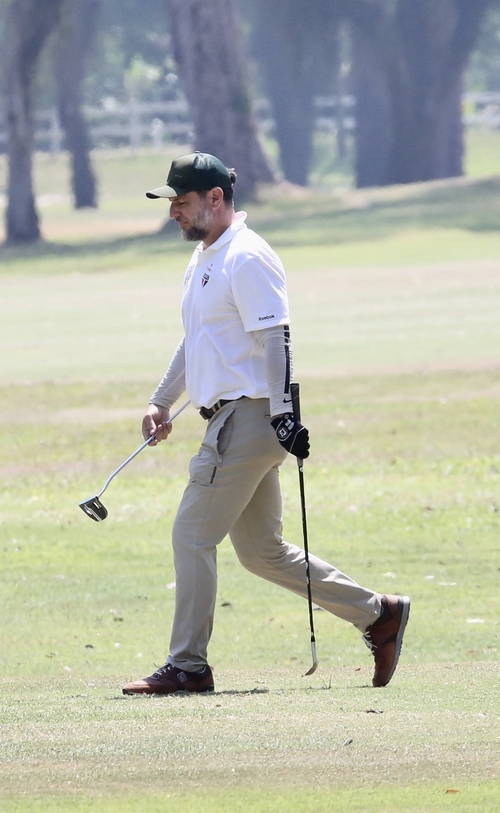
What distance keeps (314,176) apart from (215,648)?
81721 millimetres

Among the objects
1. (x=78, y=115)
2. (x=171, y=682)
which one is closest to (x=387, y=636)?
(x=171, y=682)

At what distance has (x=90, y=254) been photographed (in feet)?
134

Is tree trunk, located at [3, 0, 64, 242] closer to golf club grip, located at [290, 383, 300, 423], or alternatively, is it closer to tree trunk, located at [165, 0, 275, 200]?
tree trunk, located at [165, 0, 275, 200]

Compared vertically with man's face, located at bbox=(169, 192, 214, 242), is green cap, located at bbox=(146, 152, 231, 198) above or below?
above

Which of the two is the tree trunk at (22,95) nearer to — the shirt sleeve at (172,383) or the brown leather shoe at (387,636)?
the shirt sleeve at (172,383)

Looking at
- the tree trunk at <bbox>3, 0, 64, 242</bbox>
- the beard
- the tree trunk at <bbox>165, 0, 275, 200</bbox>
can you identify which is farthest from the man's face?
the tree trunk at <bbox>3, 0, 64, 242</bbox>

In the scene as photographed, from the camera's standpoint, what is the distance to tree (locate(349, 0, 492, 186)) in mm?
55969

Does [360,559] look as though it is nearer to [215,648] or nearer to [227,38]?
[215,648]

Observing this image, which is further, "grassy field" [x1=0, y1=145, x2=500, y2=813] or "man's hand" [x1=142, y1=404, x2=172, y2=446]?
"man's hand" [x1=142, y1=404, x2=172, y2=446]

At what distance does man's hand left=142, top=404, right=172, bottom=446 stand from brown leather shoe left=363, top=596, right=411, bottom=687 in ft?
3.71

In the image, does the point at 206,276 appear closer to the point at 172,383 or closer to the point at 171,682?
the point at 172,383

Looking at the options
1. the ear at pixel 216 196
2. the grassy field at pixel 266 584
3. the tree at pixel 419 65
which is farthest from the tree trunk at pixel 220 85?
the ear at pixel 216 196

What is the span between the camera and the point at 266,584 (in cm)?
1022

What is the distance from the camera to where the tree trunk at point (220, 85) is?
45.0 metres
